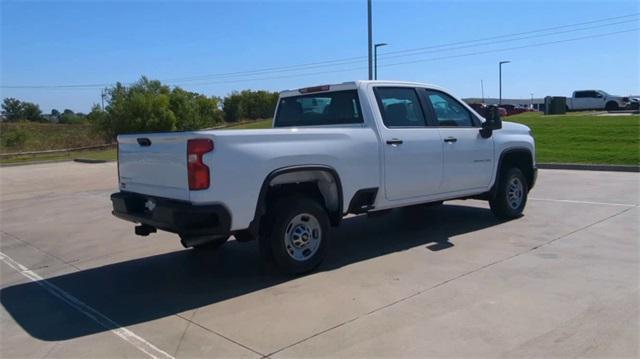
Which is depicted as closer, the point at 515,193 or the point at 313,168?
the point at 313,168

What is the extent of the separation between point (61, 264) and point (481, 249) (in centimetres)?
516

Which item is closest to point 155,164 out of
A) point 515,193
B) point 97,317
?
point 97,317

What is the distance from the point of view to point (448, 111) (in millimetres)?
7531

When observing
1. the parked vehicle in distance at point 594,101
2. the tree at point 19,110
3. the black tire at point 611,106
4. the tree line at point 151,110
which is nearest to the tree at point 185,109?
the tree line at point 151,110

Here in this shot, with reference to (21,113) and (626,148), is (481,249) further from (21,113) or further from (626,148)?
(21,113)

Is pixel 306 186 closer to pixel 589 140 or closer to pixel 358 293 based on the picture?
Answer: pixel 358 293

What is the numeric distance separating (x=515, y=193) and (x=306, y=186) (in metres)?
3.87

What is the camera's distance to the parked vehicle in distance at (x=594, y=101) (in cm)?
4306

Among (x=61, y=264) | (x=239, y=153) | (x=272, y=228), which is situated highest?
(x=239, y=153)

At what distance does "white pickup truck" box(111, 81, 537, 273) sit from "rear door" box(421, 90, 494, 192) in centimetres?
2

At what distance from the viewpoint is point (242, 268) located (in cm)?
636

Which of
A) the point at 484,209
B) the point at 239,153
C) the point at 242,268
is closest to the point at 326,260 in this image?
the point at 242,268

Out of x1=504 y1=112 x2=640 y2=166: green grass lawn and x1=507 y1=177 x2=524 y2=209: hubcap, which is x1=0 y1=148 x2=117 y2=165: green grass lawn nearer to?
Answer: x1=504 y1=112 x2=640 y2=166: green grass lawn

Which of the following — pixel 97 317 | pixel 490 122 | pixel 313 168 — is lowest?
pixel 97 317
